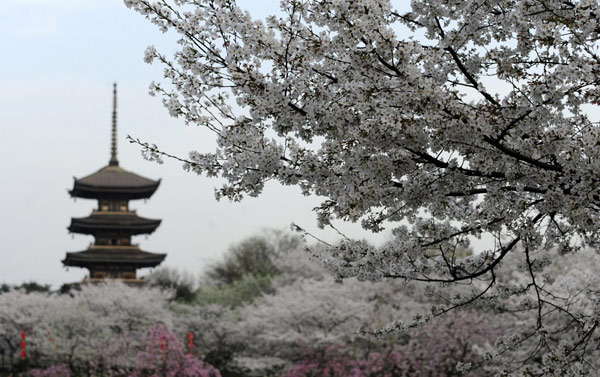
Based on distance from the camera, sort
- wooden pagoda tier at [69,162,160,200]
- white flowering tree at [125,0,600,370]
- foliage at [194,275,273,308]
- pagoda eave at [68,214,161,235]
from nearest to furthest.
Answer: white flowering tree at [125,0,600,370] → foliage at [194,275,273,308] → pagoda eave at [68,214,161,235] → wooden pagoda tier at [69,162,160,200]

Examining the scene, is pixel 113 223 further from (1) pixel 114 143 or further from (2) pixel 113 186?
(1) pixel 114 143

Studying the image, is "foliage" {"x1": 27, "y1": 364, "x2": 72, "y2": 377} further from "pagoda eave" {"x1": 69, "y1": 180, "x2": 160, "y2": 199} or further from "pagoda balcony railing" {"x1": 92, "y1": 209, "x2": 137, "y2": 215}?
"pagoda eave" {"x1": 69, "y1": 180, "x2": 160, "y2": 199}

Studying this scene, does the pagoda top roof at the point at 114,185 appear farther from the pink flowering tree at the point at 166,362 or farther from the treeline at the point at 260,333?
the pink flowering tree at the point at 166,362

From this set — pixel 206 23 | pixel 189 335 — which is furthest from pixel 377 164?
pixel 189 335

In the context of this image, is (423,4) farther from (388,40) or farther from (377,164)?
(377,164)

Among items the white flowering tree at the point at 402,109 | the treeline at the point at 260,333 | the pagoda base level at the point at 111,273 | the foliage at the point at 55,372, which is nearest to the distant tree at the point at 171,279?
the pagoda base level at the point at 111,273

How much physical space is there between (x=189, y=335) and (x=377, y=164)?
21389 millimetres

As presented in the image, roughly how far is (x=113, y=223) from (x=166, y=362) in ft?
88.2

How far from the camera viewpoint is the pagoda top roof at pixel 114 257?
41656mm

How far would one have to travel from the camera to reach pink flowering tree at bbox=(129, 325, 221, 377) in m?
16.9

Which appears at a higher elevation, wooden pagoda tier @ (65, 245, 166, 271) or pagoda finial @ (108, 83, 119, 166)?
pagoda finial @ (108, 83, 119, 166)

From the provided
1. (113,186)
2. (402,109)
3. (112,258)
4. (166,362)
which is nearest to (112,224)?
(112,258)

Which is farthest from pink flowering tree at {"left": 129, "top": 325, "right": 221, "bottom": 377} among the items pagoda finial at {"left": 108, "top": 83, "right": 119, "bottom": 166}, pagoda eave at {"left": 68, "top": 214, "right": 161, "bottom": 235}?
pagoda finial at {"left": 108, "top": 83, "right": 119, "bottom": 166}

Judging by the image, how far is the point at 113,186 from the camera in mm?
43969
